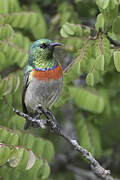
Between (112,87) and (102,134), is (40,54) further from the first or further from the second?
(102,134)

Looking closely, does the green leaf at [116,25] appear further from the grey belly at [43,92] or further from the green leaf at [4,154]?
the green leaf at [4,154]

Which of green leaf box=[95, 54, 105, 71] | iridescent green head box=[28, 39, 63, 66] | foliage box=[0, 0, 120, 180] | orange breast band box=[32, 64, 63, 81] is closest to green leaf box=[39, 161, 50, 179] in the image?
foliage box=[0, 0, 120, 180]

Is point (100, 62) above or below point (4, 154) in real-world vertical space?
above

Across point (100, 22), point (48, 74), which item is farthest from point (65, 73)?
point (100, 22)

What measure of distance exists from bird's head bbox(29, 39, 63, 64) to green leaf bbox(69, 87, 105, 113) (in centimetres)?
119

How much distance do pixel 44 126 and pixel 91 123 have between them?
235cm

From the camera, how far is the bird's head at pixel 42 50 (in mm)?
4031

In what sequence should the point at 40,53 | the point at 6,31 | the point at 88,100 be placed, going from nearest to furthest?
the point at 40,53
the point at 6,31
the point at 88,100

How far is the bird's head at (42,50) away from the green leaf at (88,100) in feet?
3.90

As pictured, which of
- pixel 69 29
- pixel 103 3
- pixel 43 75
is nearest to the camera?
pixel 103 3

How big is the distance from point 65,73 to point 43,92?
0.33 m

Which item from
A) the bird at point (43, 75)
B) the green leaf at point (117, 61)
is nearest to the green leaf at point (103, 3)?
the green leaf at point (117, 61)

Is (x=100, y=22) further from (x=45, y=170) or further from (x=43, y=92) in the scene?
(x=45, y=170)

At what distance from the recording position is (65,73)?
4.04m
